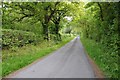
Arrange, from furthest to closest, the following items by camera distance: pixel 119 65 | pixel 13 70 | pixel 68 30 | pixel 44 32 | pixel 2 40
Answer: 1. pixel 68 30
2. pixel 44 32
3. pixel 2 40
4. pixel 13 70
5. pixel 119 65

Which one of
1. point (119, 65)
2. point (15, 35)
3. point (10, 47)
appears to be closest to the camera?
point (119, 65)

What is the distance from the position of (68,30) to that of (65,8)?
65.9 meters

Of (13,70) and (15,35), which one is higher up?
(15,35)

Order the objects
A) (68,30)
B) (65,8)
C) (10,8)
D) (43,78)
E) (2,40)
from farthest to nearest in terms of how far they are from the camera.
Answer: (68,30), (65,8), (10,8), (2,40), (43,78)

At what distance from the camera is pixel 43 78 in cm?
944

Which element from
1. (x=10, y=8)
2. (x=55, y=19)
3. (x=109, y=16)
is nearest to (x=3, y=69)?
(x=109, y=16)

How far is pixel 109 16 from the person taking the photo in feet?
54.2

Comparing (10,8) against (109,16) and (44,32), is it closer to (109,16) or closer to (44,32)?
(44,32)

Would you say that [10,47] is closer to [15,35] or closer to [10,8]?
[15,35]

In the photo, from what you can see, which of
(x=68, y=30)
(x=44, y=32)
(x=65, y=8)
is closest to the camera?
(x=44, y=32)

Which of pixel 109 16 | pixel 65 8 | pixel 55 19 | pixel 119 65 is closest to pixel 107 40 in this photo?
pixel 109 16

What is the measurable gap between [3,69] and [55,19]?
3081cm

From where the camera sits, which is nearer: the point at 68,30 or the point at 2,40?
the point at 2,40

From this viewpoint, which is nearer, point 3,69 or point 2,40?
point 3,69
